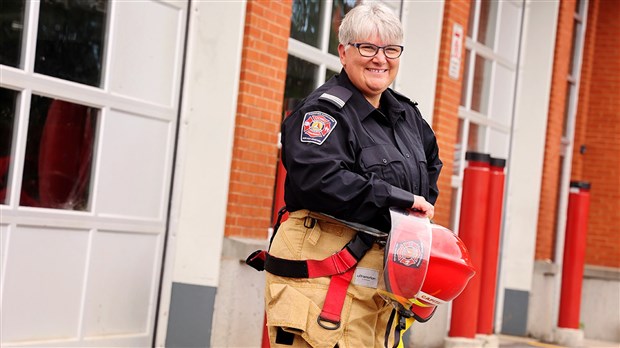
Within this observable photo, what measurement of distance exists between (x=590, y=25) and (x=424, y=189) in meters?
11.9

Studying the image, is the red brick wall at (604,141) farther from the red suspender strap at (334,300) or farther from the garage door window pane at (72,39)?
the red suspender strap at (334,300)

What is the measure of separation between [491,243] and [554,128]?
400 centimetres

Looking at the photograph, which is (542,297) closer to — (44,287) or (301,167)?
(44,287)

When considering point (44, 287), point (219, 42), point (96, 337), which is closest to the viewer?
point (44, 287)

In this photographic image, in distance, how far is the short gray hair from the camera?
383 cm

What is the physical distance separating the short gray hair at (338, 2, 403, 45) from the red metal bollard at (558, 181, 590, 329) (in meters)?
8.98

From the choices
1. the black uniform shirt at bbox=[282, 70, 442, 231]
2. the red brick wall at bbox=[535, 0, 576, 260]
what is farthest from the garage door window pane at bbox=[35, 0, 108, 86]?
the red brick wall at bbox=[535, 0, 576, 260]

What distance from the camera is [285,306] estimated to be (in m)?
3.77

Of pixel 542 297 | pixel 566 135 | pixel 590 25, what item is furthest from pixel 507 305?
pixel 590 25

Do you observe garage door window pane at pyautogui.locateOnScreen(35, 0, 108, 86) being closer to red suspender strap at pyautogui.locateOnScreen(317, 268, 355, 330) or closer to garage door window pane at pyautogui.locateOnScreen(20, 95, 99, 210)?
garage door window pane at pyautogui.locateOnScreen(20, 95, 99, 210)

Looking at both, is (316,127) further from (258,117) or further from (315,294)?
(258,117)

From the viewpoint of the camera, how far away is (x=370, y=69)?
3.89 metres

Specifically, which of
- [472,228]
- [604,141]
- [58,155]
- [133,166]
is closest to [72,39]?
[58,155]

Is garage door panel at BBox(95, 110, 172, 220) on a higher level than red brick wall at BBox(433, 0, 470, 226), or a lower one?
lower
